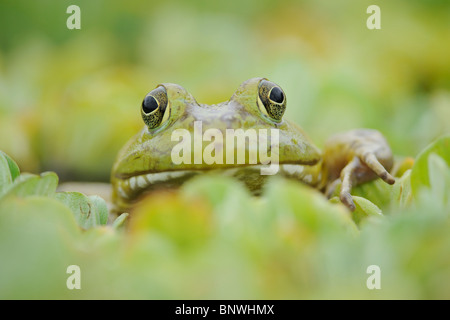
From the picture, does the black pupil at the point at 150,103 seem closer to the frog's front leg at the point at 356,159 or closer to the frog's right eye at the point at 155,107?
the frog's right eye at the point at 155,107

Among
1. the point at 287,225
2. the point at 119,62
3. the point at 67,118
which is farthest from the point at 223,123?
the point at 119,62

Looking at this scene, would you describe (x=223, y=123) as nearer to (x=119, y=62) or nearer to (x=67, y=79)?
(x=67, y=79)

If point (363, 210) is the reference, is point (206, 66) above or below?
above

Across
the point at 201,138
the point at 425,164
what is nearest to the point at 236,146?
the point at 201,138

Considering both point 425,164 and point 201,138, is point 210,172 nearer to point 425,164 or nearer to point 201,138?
point 201,138

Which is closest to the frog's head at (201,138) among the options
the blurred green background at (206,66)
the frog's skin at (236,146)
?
the frog's skin at (236,146)
